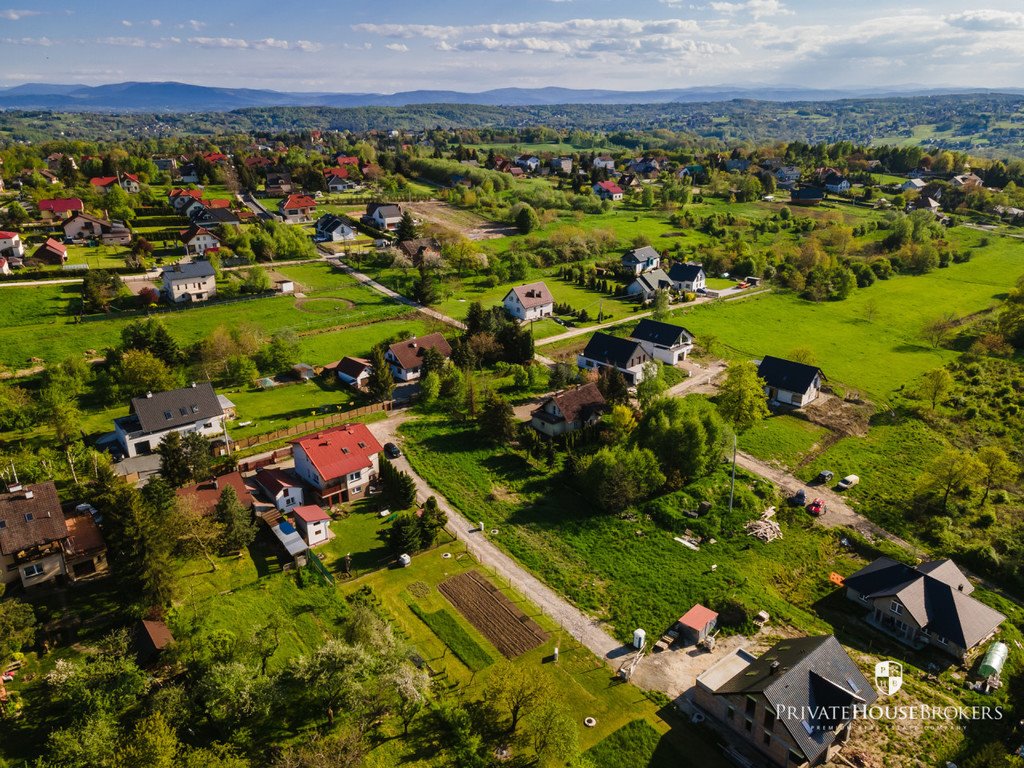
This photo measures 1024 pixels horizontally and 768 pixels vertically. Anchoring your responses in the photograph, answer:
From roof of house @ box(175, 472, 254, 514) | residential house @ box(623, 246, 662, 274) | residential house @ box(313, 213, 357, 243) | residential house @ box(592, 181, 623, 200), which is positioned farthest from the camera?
residential house @ box(592, 181, 623, 200)

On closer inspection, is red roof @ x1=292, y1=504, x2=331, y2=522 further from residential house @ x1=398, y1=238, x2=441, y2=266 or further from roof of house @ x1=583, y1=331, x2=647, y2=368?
residential house @ x1=398, y1=238, x2=441, y2=266

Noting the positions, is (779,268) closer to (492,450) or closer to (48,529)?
(492,450)

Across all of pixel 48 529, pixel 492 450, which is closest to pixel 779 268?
pixel 492 450

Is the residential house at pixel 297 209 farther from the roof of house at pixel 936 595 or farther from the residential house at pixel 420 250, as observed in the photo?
the roof of house at pixel 936 595

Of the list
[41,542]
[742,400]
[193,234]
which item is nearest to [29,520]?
[41,542]

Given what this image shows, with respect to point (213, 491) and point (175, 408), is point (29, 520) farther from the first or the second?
point (175, 408)

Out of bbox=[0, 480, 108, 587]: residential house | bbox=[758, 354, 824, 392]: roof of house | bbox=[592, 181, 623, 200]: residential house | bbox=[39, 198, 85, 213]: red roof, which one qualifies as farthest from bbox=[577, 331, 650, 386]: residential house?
bbox=[39, 198, 85, 213]: red roof
